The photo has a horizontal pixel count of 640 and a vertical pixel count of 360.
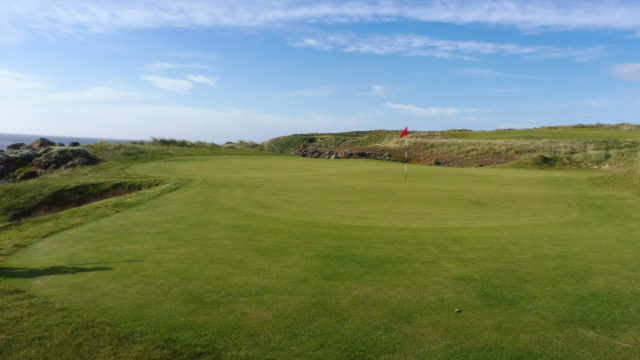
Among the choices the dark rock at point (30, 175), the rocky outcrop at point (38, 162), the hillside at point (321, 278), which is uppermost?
the rocky outcrop at point (38, 162)

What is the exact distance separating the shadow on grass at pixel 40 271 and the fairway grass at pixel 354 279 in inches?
2.0

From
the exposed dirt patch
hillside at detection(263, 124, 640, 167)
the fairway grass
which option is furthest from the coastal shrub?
hillside at detection(263, 124, 640, 167)

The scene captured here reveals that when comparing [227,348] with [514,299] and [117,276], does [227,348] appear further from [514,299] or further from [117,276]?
[514,299]

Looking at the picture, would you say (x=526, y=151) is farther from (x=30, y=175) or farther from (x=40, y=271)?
(x=40, y=271)

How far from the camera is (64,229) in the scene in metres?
10.2

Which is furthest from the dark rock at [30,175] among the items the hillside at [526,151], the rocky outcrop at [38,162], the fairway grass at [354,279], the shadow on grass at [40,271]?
the hillside at [526,151]

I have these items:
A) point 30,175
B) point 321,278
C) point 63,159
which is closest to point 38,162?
point 30,175

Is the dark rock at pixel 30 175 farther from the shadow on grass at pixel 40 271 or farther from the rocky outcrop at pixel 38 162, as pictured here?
the shadow on grass at pixel 40 271

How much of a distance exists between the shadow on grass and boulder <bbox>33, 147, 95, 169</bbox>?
19566 millimetres

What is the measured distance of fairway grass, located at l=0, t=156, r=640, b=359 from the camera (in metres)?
4.59

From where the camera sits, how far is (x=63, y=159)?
2459 cm

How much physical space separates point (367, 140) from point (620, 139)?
1708 inches

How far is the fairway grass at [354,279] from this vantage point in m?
4.59

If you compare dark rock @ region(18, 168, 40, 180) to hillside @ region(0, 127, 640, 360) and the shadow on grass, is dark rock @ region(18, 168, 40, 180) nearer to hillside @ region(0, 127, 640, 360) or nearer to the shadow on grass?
hillside @ region(0, 127, 640, 360)
